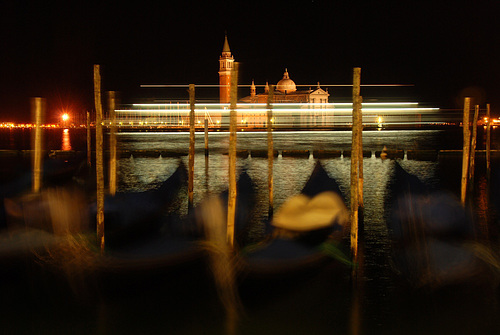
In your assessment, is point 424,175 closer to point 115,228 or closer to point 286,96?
point 115,228

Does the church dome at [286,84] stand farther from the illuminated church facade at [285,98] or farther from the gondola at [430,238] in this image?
the gondola at [430,238]

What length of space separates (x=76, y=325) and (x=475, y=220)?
875 centimetres

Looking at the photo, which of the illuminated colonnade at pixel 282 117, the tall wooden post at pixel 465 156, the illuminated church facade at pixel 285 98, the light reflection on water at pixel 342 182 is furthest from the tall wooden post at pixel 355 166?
the illuminated church facade at pixel 285 98

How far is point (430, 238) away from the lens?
1045 centimetres

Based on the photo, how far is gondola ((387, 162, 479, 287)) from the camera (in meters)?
8.67

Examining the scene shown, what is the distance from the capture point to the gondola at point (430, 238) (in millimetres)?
8672

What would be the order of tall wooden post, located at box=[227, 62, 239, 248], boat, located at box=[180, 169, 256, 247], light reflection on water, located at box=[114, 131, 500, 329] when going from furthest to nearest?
boat, located at box=[180, 169, 256, 247] < tall wooden post, located at box=[227, 62, 239, 248] < light reflection on water, located at box=[114, 131, 500, 329]

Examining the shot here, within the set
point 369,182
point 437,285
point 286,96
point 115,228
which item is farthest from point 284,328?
point 286,96

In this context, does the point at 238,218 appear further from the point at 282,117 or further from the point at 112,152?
the point at 282,117

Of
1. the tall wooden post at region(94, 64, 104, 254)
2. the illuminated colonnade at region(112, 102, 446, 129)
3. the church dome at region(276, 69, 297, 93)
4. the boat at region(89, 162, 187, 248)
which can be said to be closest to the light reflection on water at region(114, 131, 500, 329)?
the boat at region(89, 162, 187, 248)

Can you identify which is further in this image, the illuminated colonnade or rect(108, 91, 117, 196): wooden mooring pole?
the illuminated colonnade

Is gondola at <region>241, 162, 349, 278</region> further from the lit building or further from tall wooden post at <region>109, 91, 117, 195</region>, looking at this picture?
the lit building

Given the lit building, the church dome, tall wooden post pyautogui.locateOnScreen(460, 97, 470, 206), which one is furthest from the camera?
the church dome

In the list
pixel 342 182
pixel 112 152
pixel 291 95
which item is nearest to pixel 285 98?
pixel 291 95
